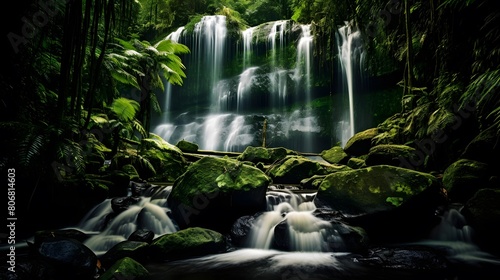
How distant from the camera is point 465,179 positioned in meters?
5.00

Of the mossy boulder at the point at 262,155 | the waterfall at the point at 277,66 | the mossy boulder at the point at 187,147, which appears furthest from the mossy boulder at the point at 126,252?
the waterfall at the point at 277,66

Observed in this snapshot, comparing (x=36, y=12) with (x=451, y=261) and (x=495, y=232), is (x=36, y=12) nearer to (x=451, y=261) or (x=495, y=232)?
(x=451, y=261)

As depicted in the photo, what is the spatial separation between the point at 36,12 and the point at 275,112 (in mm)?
12761

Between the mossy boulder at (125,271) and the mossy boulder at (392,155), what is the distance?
18.6 feet

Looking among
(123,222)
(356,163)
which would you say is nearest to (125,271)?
(123,222)

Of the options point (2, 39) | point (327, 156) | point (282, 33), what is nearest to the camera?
point (2, 39)

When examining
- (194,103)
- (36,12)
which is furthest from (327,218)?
(194,103)

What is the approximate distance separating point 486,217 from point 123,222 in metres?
5.88

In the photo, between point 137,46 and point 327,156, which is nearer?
point 137,46

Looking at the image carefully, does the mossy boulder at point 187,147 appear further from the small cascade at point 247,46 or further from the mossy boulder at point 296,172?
the small cascade at point 247,46

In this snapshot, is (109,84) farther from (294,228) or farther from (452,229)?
(452,229)

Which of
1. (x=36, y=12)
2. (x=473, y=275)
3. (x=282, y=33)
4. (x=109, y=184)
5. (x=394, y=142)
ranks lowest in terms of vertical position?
(x=473, y=275)

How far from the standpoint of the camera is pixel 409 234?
14.8 ft

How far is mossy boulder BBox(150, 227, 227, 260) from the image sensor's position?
155 inches
